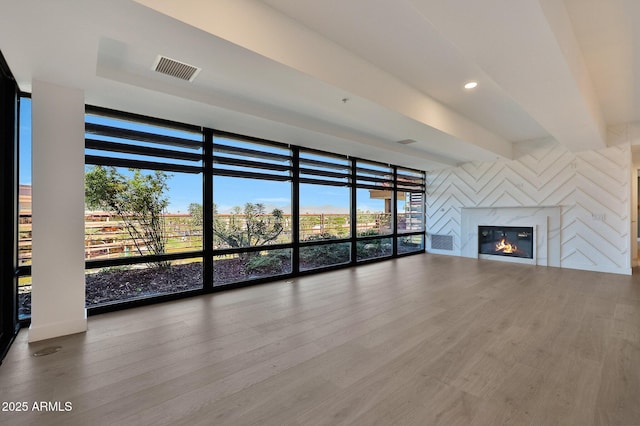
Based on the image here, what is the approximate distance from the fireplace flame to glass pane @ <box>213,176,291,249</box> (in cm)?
559

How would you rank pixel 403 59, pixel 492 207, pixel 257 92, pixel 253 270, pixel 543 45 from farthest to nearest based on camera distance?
pixel 492 207
pixel 253 270
pixel 257 92
pixel 403 59
pixel 543 45

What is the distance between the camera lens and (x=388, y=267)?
20.9 feet

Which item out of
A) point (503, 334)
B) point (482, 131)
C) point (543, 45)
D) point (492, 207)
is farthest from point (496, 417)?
point (492, 207)

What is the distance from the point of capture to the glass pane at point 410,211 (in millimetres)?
8031

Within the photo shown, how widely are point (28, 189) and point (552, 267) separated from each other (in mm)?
9115

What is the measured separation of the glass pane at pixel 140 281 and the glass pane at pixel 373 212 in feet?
12.7

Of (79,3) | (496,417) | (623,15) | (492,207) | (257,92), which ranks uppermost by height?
(623,15)

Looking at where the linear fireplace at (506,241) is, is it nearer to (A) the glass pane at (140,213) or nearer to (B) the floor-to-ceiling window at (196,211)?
(B) the floor-to-ceiling window at (196,211)

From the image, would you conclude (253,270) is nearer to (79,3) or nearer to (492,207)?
(79,3)

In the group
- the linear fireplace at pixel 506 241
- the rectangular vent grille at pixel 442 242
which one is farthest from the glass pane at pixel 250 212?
the linear fireplace at pixel 506 241

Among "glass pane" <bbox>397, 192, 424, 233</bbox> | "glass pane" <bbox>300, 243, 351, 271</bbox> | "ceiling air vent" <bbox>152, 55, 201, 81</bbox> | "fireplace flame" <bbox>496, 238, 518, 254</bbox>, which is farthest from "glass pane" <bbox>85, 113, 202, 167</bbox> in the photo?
"fireplace flame" <bbox>496, 238, 518, 254</bbox>

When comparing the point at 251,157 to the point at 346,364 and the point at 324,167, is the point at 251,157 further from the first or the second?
the point at 346,364

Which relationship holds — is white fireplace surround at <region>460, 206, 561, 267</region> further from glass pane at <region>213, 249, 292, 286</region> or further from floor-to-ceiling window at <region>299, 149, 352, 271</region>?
A: glass pane at <region>213, 249, 292, 286</region>

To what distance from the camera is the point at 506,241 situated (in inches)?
283
